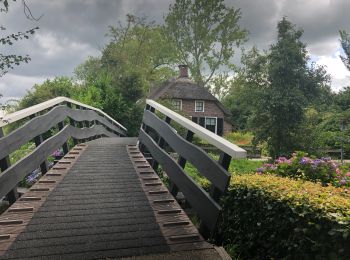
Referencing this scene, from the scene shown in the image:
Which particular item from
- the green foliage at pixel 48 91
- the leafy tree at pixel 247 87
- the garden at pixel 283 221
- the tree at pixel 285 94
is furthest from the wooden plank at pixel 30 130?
the leafy tree at pixel 247 87

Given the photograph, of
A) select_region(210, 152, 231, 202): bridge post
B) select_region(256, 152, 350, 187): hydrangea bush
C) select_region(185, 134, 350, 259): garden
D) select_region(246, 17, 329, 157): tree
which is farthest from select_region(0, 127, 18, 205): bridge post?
select_region(246, 17, 329, 157): tree

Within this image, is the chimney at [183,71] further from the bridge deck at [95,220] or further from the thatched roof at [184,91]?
the bridge deck at [95,220]

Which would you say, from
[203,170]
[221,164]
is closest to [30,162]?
[203,170]

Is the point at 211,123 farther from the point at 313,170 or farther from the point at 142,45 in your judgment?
the point at 313,170

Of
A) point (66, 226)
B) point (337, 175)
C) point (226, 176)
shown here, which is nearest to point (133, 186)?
point (66, 226)

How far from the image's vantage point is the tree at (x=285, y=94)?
21.9m

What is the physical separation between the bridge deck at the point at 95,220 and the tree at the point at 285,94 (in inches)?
656

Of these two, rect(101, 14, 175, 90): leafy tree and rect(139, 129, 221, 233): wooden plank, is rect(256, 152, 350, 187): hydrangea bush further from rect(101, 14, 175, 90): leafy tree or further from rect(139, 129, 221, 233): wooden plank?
rect(101, 14, 175, 90): leafy tree

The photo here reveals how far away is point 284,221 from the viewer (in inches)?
126

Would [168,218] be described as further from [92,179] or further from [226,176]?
[92,179]

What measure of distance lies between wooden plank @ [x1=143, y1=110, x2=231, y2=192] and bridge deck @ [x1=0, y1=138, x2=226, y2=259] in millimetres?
613

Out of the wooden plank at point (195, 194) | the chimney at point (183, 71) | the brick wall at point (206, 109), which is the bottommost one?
the wooden plank at point (195, 194)

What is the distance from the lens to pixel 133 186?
5352mm

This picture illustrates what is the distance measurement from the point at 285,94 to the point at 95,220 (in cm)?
2311
